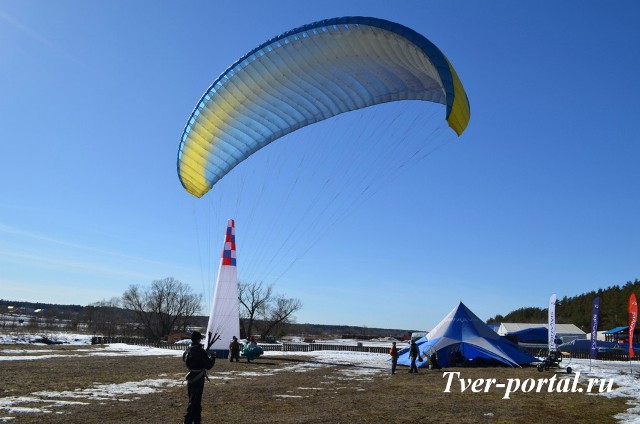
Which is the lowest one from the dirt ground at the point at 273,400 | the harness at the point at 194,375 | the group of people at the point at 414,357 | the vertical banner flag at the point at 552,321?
the dirt ground at the point at 273,400

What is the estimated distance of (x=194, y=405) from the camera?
7355 millimetres

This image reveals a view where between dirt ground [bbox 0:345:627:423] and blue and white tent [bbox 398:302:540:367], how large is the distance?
528 cm

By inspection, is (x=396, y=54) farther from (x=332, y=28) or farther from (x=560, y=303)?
(x=560, y=303)

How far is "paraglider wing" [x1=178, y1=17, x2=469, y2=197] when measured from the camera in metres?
11.7

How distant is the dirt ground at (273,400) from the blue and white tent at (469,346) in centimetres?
528

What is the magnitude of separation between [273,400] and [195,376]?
363 centimetres

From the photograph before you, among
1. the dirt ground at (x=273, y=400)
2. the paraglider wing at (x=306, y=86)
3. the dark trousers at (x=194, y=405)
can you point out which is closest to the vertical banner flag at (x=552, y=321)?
the dirt ground at (x=273, y=400)

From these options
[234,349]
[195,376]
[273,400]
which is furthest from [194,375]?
[234,349]

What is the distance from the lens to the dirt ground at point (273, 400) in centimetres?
877

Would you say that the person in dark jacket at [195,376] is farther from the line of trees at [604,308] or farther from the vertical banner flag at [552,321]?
the line of trees at [604,308]

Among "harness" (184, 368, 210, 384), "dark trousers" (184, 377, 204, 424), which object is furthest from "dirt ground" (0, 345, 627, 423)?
"harness" (184, 368, 210, 384)

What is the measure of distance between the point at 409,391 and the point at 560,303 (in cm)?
11818

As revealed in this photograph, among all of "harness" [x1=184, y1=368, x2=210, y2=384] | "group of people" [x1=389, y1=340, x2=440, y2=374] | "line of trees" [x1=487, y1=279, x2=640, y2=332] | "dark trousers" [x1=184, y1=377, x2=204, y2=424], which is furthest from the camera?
"line of trees" [x1=487, y1=279, x2=640, y2=332]

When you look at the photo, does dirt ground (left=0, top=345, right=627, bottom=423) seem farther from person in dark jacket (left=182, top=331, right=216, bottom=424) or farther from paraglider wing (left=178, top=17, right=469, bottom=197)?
paraglider wing (left=178, top=17, right=469, bottom=197)
